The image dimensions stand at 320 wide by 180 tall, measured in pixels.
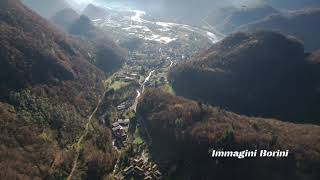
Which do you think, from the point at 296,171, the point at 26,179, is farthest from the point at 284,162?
the point at 26,179

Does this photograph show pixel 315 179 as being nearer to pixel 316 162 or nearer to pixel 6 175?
pixel 316 162

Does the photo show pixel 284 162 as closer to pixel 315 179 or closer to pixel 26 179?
pixel 315 179

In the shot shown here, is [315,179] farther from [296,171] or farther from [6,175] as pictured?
[6,175]

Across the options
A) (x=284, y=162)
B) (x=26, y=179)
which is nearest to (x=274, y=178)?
(x=284, y=162)

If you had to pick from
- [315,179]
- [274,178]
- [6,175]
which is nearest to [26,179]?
[6,175]

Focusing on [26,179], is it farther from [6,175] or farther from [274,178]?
[274,178]

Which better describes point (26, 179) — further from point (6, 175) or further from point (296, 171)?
point (296, 171)

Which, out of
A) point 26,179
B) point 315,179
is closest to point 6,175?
point 26,179
